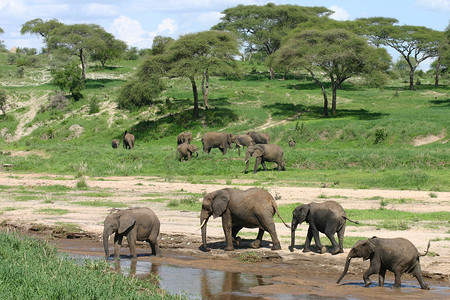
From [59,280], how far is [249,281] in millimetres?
4446

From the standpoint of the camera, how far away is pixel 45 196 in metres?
27.8

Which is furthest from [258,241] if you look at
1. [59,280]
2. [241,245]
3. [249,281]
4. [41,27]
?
[41,27]

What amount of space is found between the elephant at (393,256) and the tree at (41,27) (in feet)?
297

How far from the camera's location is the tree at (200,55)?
173 feet

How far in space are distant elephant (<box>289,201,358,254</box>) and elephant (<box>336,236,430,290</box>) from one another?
236cm

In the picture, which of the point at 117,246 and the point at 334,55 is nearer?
the point at 117,246

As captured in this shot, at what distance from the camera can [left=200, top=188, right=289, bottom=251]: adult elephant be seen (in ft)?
52.2

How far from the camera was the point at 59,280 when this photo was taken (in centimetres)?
1195

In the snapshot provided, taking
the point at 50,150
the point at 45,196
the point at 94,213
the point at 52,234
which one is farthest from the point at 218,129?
the point at 52,234

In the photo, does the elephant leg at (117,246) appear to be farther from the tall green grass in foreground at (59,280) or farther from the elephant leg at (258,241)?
the elephant leg at (258,241)

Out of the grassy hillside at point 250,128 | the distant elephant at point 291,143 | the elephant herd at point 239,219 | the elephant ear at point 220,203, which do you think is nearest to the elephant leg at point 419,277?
the elephant herd at point 239,219

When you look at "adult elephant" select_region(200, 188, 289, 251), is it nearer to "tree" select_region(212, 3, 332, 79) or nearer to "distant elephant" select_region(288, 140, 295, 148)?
"distant elephant" select_region(288, 140, 295, 148)

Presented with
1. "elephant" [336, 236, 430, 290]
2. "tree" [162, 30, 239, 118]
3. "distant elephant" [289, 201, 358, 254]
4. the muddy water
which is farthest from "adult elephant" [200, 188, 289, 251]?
"tree" [162, 30, 239, 118]

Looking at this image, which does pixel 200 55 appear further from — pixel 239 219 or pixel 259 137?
pixel 239 219
